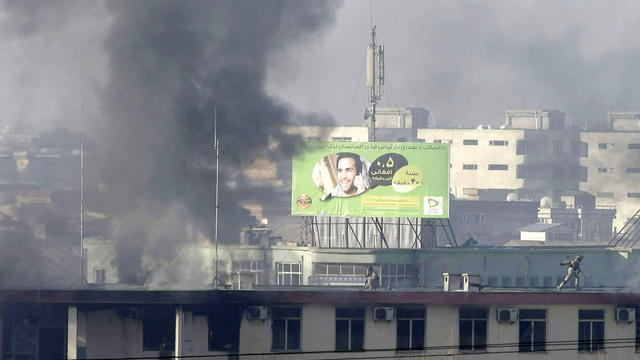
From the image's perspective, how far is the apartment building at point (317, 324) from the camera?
3312 cm

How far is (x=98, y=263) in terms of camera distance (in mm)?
60812

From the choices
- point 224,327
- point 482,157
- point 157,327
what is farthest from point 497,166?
point 157,327

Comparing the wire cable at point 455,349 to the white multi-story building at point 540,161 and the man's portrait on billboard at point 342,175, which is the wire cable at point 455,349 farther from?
the white multi-story building at point 540,161

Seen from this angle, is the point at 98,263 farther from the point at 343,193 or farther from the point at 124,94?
the point at 124,94

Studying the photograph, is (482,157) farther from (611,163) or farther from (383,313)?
(383,313)

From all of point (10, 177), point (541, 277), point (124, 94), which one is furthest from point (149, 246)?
point (10, 177)

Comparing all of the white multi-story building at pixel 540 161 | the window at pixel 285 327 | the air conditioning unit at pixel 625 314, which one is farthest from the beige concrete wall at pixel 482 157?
the window at pixel 285 327

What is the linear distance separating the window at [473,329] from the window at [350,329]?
2729 millimetres

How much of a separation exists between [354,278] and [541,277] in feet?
32.7

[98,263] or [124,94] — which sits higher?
[124,94]

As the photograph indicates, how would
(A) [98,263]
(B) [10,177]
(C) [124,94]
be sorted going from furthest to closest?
Result: 1. (B) [10,177]
2. (A) [98,263]
3. (C) [124,94]

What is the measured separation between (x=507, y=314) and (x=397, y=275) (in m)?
28.6

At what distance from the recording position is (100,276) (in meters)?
60.7

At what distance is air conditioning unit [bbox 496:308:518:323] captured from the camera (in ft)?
112
